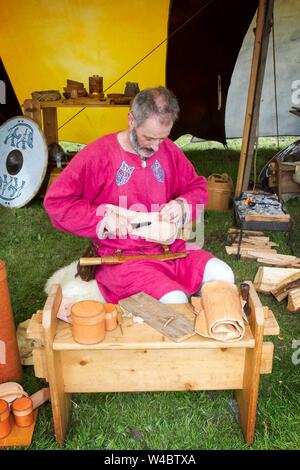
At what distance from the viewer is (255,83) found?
16.5ft

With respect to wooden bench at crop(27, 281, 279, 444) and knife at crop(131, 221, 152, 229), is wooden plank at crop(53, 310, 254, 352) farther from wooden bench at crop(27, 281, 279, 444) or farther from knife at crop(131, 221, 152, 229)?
knife at crop(131, 221, 152, 229)

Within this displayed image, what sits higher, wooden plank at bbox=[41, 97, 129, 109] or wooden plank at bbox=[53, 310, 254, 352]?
wooden plank at bbox=[41, 97, 129, 109]

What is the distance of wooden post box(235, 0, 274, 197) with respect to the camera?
4746mm

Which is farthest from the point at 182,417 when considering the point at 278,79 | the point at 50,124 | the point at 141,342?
the point at 278,79

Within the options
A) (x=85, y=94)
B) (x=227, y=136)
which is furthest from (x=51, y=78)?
(x=227, y=136)

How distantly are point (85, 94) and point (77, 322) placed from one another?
4482mm

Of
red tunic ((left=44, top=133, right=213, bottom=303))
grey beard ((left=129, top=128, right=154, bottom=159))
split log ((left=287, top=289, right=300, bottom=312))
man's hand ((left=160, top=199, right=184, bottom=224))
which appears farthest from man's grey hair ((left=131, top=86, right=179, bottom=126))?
split log ((left=287, top=289, right=300, bottom=312))

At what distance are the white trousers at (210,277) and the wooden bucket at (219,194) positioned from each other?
10.5ft

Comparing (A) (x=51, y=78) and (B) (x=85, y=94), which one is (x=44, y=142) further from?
(A) (x=51, y=78)

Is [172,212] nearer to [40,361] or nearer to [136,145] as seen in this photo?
[136,145]

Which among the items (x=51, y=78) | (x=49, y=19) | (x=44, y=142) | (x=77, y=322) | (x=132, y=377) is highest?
(x=49, y=19)

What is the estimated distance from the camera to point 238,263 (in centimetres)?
437

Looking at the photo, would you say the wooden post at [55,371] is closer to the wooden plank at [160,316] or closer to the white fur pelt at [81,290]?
the wooden plank at [160,316]

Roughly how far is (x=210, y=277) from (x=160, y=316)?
0.46 m
